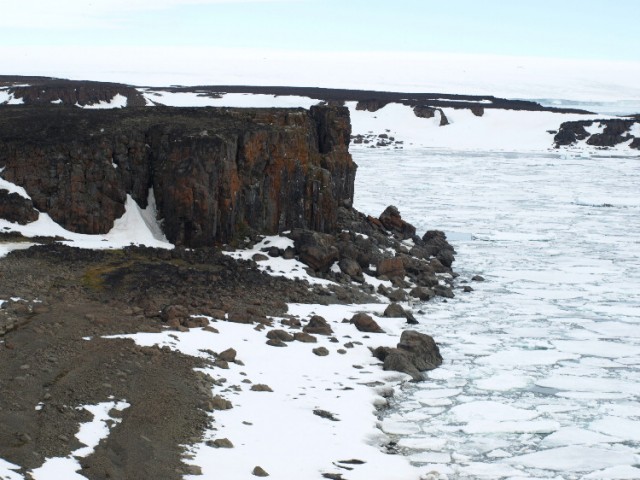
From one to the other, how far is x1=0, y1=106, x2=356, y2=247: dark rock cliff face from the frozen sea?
5623mm

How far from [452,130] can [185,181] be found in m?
64.7

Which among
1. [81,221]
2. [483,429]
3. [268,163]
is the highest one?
[268,163]

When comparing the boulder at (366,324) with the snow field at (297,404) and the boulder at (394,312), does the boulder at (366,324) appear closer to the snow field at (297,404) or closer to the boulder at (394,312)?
the snow field at (297,404)

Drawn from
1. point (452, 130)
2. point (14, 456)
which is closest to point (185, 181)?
point (14, 456)

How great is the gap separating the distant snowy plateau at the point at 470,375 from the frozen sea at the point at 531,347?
40mm

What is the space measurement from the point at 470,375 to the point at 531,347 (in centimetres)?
239

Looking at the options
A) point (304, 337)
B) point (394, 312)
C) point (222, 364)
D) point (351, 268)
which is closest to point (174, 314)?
point (222, 364)

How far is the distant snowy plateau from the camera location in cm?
1160

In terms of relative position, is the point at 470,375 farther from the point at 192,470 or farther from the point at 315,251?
the point at 315,251

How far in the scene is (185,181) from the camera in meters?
22.0

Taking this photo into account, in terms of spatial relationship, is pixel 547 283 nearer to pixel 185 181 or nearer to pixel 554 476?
pixel 185 181

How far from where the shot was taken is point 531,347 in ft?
56.7

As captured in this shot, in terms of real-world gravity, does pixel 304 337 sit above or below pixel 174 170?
below

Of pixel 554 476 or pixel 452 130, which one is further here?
pixel 452 130
